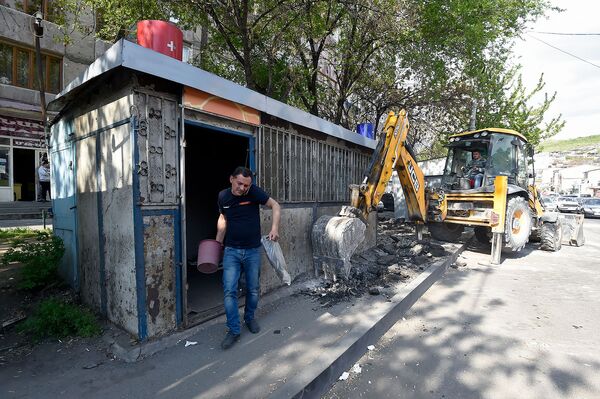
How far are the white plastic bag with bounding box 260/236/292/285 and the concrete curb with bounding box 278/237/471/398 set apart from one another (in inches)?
39.1

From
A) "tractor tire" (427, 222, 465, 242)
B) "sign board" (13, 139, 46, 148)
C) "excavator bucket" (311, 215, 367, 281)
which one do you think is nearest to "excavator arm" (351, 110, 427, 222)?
"excavator bucket" (311, 215, 367, 281)

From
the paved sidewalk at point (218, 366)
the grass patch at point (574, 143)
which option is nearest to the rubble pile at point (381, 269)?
the paved sidewalk at point (218, 366)

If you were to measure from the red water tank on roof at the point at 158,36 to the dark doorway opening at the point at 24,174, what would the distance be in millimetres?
14477

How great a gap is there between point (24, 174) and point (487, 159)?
1777 cm

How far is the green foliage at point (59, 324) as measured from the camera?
3852 mm

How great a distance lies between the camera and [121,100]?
365 centimetres

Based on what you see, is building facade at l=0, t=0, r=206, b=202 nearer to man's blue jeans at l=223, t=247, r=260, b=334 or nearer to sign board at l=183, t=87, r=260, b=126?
sign board at l=183, t=87, r=260, b=126

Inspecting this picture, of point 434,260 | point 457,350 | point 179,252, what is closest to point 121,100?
point 179,252

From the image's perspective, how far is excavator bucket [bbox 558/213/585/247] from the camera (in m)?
10.6

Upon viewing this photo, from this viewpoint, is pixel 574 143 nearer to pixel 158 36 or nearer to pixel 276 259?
pixel 276 259

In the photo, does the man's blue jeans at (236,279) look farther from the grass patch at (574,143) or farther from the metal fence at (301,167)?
the grass patch at (574,143)

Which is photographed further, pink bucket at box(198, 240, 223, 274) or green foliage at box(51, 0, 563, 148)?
green foliage at box(51, 0, 563, 148)

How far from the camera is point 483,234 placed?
9461 mm

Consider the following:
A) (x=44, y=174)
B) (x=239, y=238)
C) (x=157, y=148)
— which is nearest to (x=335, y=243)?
(x=239, y=238)
